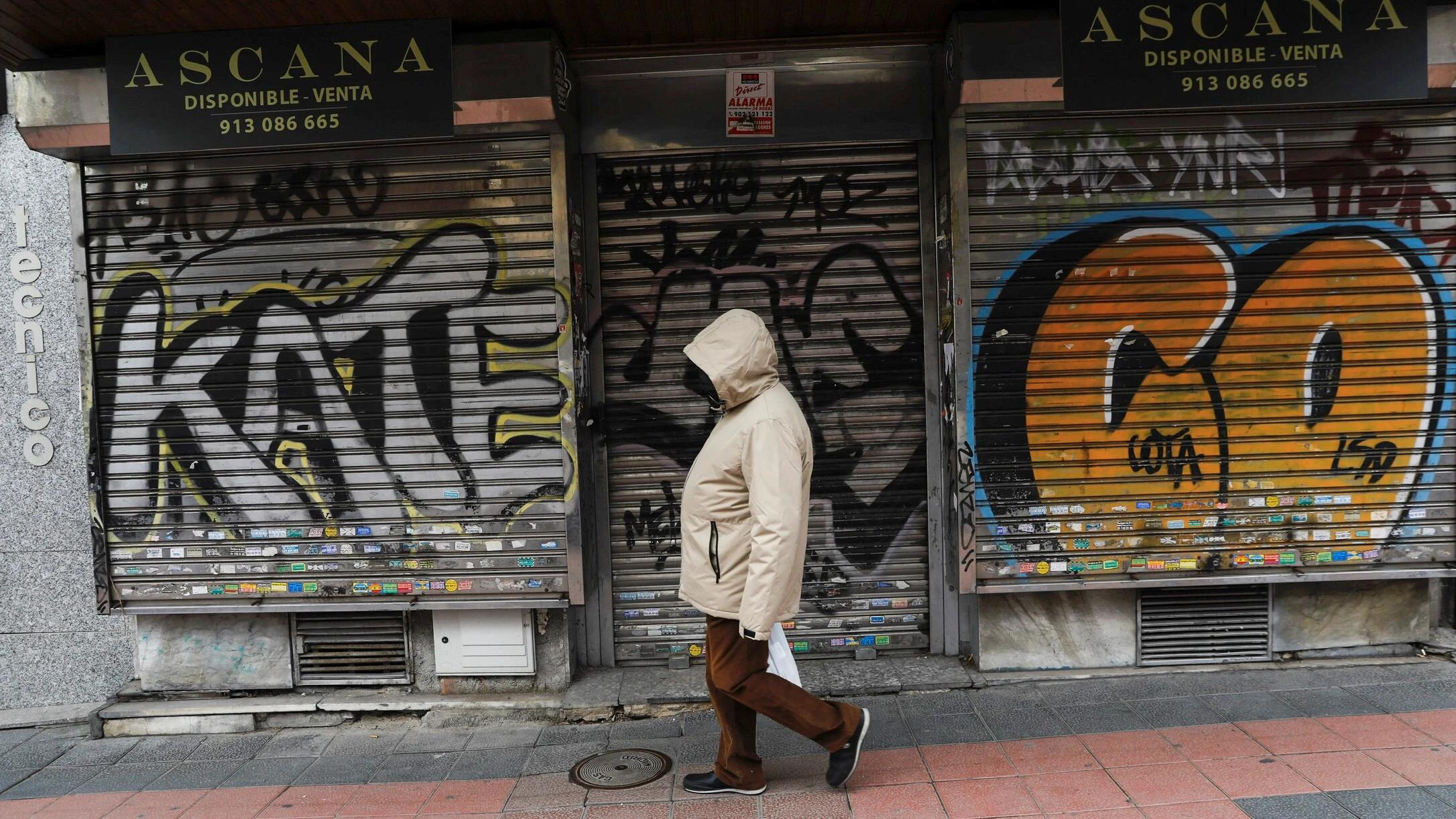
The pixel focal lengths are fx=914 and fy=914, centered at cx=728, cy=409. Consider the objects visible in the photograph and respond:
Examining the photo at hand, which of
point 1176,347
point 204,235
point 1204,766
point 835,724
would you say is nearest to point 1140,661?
point 1204,766

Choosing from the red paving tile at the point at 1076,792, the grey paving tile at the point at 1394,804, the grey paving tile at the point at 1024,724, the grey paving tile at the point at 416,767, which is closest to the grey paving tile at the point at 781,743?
the grey paving tile at the point at 1024,724

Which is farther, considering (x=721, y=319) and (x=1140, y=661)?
(x=1140, y=661)

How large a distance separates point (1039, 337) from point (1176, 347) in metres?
0.76

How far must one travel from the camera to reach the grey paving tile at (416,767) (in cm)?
431

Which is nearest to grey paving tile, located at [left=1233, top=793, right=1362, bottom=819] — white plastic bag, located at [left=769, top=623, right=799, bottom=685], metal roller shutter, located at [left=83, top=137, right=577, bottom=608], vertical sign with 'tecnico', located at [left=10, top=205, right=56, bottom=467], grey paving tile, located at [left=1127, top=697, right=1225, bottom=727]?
grey paving tile, located at [left=1127, top=697, right=1225, bottom=727]

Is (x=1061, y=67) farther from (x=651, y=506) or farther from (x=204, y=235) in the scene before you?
(x=204, y=235)

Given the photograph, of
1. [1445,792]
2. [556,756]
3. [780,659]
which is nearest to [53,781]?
[556,756]

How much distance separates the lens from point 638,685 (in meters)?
5.11

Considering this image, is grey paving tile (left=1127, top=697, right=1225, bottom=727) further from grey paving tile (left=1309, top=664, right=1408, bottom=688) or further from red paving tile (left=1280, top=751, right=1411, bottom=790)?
grey paving tile (left=1309, top=664, right=1408, bottom=688)

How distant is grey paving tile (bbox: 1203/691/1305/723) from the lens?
4441 mm

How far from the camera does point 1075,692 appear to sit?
4875 mm

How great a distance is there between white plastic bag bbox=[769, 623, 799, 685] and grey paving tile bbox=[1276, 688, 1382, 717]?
8.76ft

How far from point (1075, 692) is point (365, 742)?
3775mm

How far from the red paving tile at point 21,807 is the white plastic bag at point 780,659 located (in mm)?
3112
